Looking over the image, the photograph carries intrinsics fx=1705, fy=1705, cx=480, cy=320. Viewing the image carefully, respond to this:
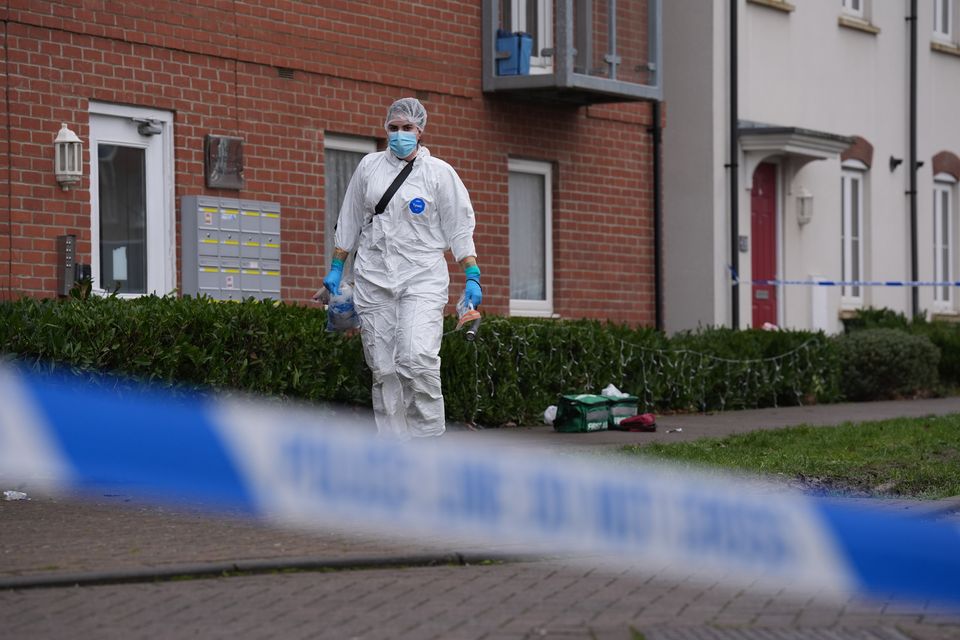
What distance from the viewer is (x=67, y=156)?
12.4 meters

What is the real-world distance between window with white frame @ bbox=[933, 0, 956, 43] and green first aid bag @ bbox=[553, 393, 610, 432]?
13.0 metres

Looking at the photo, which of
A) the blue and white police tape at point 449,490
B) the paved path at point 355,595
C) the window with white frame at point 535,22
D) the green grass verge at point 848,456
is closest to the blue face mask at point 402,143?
the blue and white police tape at point 449,490

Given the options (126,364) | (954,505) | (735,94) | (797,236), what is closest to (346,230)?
(126,364)

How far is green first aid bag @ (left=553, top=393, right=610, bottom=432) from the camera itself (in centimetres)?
1338

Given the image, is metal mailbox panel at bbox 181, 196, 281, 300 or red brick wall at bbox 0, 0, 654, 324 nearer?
red brick wall at bbox 0, 0, 654, 324

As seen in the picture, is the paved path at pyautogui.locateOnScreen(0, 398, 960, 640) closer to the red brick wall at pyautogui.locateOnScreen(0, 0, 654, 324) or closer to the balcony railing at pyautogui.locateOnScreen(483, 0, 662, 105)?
the red brick wall at pyautogui.locateOnScreen(0, 0, 654, 324)

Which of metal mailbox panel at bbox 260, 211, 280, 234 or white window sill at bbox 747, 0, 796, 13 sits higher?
white window sill at bbox 747, 0, 796, 13

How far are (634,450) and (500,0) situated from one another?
6.68 metres

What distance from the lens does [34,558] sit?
6.81 meters

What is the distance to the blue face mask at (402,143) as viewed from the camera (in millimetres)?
10258

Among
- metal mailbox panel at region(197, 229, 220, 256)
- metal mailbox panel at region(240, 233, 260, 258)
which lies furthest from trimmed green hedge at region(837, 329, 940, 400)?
metal mailbox panel at region(197, 229, 220, 256)

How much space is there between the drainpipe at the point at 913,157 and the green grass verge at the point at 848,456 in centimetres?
986

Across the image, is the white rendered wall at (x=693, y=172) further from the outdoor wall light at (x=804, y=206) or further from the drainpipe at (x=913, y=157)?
the drainpipe at (x=913, y=157)

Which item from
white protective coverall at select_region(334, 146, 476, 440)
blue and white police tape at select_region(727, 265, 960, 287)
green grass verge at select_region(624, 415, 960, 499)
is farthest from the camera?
blue and white police tape at select_region(727, 265, 960, 287)
